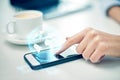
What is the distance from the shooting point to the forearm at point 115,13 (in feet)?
3.06

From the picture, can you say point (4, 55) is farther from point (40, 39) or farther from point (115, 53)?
point (115, 53)

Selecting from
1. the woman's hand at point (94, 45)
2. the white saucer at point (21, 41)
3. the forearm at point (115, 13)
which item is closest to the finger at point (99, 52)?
the woman's hand at point (94, 45)

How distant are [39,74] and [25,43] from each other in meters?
0.16

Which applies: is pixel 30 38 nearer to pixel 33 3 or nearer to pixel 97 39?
pixel 97 39

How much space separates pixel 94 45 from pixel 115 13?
1.45 ft

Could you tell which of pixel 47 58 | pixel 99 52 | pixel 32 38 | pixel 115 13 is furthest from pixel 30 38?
pixel 115 13

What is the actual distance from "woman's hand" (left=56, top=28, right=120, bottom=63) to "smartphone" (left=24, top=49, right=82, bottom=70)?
0.02 meters

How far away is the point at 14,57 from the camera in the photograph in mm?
639

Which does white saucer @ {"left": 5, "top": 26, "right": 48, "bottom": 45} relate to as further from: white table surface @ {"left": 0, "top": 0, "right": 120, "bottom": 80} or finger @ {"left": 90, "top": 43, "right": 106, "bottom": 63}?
finger @ {"left": 90, "top": 43, "right": 106, "bottom": 63}

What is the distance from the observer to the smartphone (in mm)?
578

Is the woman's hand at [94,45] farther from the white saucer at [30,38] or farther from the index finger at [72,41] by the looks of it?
the white saucer at [30,38]

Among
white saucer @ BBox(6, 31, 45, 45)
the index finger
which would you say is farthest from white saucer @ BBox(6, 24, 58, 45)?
the index finger

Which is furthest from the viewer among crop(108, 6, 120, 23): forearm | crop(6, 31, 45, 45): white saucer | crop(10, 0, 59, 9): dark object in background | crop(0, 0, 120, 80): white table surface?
Answer: crop(10, 0, 59, 9): dark object in background

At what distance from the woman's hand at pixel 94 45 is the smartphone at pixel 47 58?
2 centimetres
